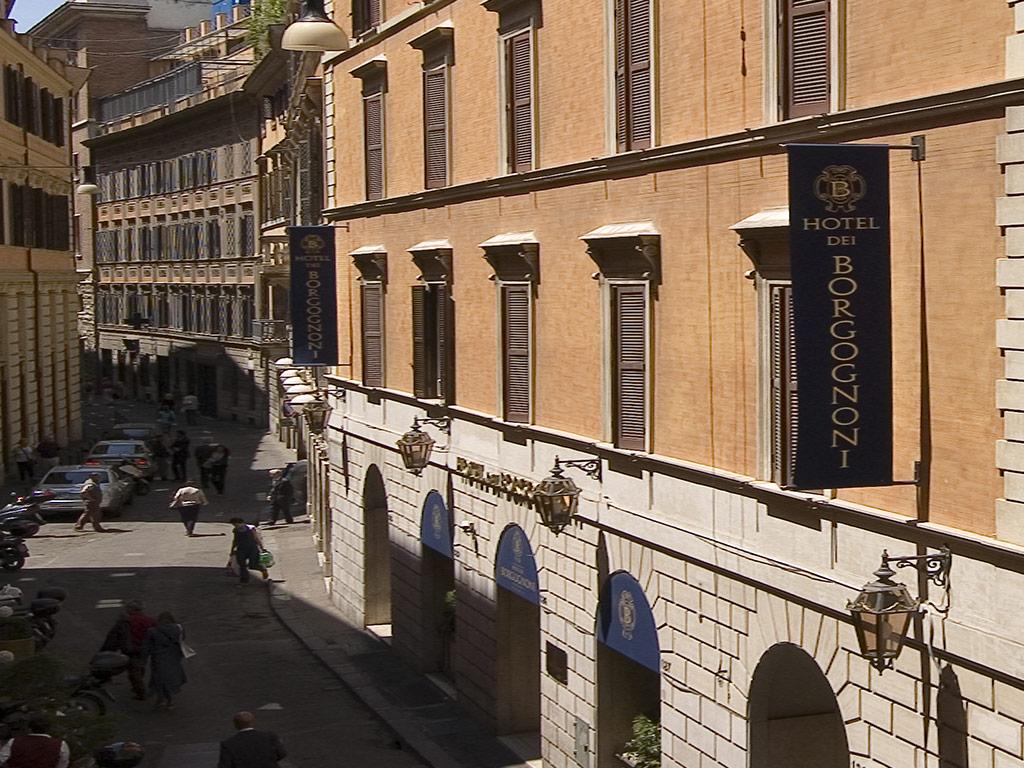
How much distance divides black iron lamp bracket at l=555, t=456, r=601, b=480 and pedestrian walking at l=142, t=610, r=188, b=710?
7290mm

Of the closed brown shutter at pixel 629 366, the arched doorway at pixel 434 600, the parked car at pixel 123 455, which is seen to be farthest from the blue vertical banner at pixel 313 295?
the parked car at pixel 123 455

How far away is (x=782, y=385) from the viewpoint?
14.3 meters

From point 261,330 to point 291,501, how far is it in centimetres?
2140

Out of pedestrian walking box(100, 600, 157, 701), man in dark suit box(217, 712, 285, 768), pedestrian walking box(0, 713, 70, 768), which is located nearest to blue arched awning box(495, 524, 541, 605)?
man in dark suit box(217, 712, 285, 768)

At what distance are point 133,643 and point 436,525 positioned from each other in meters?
4.39

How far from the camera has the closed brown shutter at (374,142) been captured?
2667 centimetres

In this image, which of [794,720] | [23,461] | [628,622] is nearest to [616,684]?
[628,622]

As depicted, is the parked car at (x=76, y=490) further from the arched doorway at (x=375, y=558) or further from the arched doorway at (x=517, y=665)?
the arched doorway at (x=517, y=665)

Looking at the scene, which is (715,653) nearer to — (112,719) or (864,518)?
(864,518)

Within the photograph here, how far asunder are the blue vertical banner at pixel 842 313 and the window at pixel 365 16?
618 inches

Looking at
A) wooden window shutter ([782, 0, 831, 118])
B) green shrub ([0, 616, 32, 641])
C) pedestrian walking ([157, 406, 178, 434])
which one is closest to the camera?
wooden window shutter ([782, 0, 831, 118])

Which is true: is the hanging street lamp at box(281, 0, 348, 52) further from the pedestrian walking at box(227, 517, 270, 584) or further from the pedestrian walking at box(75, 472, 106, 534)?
the pedestrian walking at box(75, 472, 106, 534)

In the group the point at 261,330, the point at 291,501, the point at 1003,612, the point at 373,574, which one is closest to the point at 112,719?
the point at 1003,612

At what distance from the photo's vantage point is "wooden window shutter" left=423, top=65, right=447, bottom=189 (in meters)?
23.3
